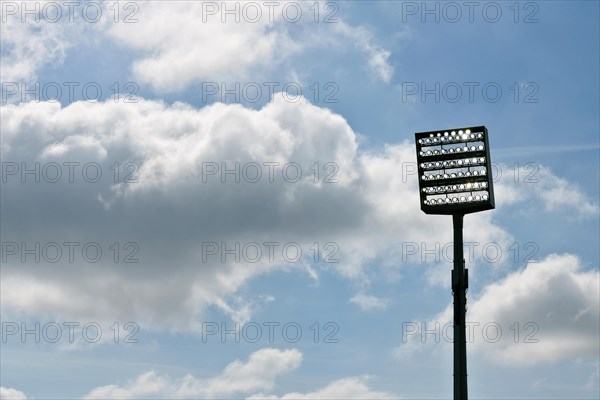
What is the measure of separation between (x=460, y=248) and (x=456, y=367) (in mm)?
5156

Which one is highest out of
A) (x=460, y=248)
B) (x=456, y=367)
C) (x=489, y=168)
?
(x=489, y=168)

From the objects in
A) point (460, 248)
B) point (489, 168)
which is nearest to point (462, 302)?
point (460, 248)

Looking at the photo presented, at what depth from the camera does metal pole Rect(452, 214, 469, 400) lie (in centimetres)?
5247

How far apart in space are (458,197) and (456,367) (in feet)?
24.1

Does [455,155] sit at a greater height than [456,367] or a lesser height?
greater

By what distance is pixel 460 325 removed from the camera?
5300 centimetres

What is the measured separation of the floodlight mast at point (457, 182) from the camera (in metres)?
53.2

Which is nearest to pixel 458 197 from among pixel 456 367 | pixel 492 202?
pixel 492 202

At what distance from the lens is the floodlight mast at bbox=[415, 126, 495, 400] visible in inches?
2093

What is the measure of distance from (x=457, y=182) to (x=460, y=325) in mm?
6163

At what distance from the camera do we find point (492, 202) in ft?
177

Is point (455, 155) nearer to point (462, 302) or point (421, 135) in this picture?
point (421, 135)

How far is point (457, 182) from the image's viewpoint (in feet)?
177

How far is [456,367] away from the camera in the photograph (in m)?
52.7
